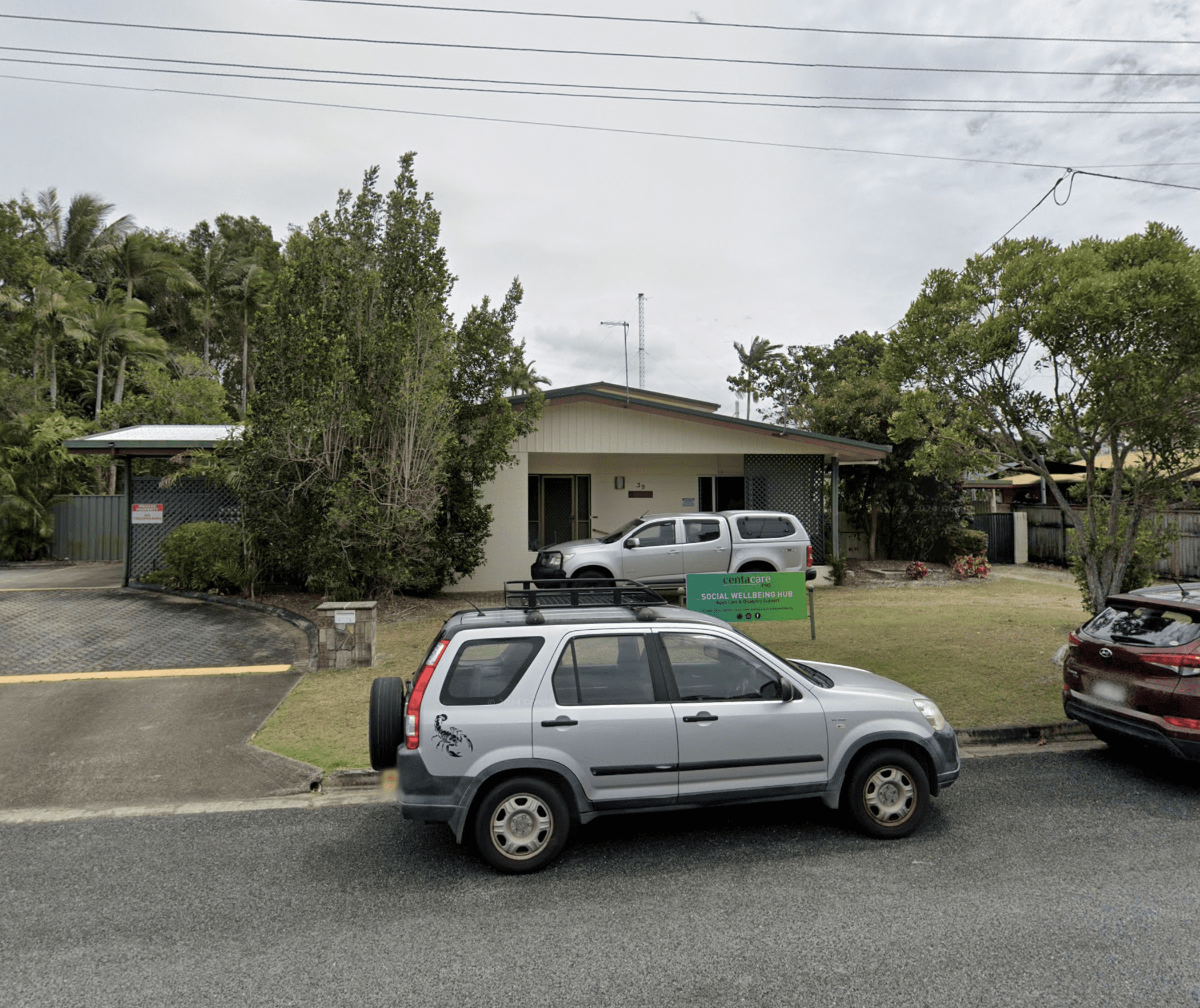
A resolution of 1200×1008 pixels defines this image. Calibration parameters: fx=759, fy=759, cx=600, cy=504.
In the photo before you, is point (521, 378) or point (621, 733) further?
point (521, 378)

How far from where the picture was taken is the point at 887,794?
486 centimetres

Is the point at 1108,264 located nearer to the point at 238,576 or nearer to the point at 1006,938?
the point at 1006,938

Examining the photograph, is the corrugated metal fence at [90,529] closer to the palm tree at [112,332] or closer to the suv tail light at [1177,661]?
the palm tree at [112,332]

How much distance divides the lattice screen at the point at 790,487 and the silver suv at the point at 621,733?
41.5ft

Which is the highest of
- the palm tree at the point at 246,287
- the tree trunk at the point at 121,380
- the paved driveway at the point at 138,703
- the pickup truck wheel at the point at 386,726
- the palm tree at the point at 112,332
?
the palm tree at the point at 246,287

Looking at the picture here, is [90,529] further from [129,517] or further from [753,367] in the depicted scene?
[753,367]

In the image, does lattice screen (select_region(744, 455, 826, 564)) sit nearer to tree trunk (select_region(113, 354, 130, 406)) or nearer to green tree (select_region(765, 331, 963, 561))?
green tree (select_region(765, 331, 963, 561))

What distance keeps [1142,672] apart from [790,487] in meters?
12.0

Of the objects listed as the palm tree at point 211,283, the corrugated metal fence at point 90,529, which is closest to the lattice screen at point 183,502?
the corrugated metal fence at point 90,529

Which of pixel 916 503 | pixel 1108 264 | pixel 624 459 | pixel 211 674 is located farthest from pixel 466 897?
pixel 916 503

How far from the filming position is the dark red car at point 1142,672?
5508 millimetres

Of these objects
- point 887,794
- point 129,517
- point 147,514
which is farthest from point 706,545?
point 129,517

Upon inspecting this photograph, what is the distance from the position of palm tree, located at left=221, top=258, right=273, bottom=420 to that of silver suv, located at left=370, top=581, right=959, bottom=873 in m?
36.5

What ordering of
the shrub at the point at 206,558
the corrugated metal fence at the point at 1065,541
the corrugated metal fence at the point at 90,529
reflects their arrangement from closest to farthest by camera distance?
the shrub at the point at 206,558 < the corrugated metal fence at the point at 1065,541 < the corrugated metal fence at the point at 90,529
